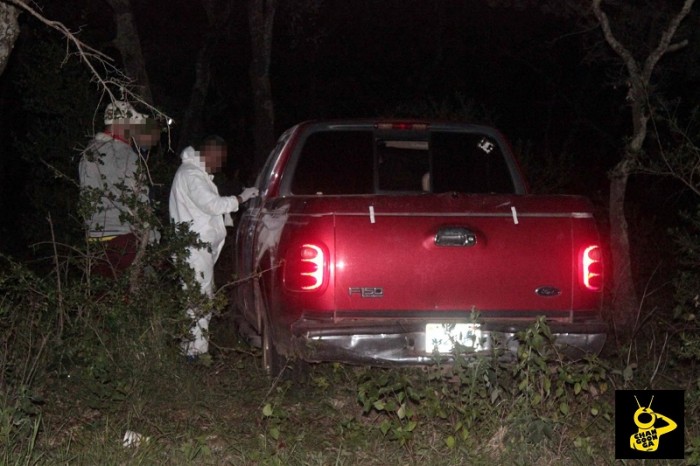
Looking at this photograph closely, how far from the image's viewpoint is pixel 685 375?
8148 millimetres

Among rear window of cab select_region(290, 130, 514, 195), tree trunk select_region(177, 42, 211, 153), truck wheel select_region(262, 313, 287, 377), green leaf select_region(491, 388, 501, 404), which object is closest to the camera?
green leaf select_region(491, 388, 501, 404)

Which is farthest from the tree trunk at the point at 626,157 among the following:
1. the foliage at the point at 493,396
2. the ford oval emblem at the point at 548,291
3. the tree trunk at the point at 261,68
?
the tree trunk at the point at 261,68

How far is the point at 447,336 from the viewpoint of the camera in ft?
20.4

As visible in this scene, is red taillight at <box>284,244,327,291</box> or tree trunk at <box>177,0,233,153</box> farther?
tree trunk at <box>177,0,233,153</box>

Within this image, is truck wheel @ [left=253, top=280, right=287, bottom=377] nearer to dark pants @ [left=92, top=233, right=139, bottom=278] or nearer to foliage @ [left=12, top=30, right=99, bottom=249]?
dark pants @ [left=92, top=233, right=139, bottom=278]

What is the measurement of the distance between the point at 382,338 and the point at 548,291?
39.2 inches

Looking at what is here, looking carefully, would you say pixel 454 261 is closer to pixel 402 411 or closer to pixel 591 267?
pixel 591 267

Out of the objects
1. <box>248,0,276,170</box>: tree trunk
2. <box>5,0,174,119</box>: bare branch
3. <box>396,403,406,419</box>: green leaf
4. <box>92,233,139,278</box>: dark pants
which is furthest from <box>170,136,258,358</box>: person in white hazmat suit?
<box>248,0,276,170</box>: tree trunk

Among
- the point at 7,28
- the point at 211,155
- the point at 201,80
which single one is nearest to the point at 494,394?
the point at 7,28

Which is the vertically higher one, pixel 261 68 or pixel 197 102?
pixel 261 68

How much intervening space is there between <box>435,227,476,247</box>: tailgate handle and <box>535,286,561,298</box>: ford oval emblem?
473 millimetres

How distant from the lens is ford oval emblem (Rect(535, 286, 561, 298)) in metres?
6.43

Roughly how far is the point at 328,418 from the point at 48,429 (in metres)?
1.61

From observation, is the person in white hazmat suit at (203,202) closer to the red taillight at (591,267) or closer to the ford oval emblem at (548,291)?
the ford oval emblem at (548,291)
